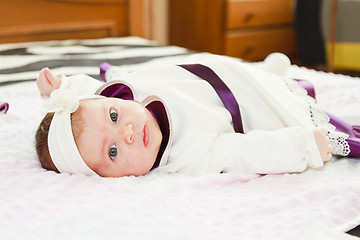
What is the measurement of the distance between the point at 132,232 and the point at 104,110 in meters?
0.35

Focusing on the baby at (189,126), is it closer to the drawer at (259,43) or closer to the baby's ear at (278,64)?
the baby's ear at (278,64)

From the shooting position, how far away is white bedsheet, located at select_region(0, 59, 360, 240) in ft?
2.55

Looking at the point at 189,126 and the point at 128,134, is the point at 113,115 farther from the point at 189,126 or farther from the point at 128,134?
the point at 189,126

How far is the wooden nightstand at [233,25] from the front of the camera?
3.18m

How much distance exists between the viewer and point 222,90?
1225mm

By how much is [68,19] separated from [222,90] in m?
1.51

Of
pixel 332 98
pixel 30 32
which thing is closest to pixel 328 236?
pixel 332 98

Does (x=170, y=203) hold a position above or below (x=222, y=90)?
below

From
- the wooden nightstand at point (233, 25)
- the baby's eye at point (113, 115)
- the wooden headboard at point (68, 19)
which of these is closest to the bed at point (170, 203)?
the baby's eye at point (113, 115)

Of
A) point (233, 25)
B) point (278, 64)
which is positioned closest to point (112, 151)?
point (278, 64)

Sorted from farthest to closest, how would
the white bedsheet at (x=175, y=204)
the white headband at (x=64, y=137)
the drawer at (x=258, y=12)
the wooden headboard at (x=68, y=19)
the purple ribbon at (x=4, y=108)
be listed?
the drawer at (x=258, y=12)
the wooden headboard at (x=68, y=19)
the purple ribbon at (x=4, y=108)
the white headband at (x=64, y=137)
the white bedsheet at (x=175, y=204)

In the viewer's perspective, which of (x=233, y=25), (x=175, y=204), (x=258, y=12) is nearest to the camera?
(x=175, y=204)

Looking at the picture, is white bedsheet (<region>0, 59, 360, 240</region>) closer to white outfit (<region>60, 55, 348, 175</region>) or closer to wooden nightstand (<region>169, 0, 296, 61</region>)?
white outfit (<region>60, 55, 348, 175</region>)

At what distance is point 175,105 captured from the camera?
46.6 inches
